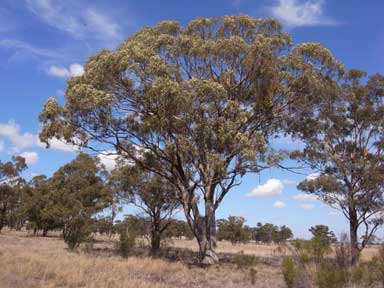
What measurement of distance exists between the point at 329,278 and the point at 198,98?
10.6 metres

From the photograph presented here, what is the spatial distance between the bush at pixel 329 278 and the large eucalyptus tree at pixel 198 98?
839 cm

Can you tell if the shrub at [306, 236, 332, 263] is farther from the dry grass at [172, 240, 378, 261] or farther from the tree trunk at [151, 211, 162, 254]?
Answer: the tree trunk at [151, 211, 162, 254]

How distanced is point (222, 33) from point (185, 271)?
464 inches

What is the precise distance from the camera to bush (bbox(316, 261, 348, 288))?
8.94 metres

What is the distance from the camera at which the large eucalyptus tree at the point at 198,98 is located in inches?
701

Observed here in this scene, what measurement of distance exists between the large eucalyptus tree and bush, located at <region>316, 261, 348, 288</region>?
8389 millimetres

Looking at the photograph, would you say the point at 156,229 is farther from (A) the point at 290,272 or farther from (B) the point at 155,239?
(A) the point at 290,272

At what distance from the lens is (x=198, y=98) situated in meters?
18.0

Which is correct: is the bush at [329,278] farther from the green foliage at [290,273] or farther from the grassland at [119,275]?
the grassland at [119,275]

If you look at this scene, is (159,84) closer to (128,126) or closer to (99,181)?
(128,126)

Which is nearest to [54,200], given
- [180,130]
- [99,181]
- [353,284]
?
[99,181]

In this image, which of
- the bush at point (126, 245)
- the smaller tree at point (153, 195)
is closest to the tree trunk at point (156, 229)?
the smaller tree at point (153, 195)

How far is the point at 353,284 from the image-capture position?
9.76 meters

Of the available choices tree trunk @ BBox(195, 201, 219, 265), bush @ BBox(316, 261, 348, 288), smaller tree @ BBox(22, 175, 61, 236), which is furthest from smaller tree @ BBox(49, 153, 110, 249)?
bush @ BBox(316, 261, 348, 288)
